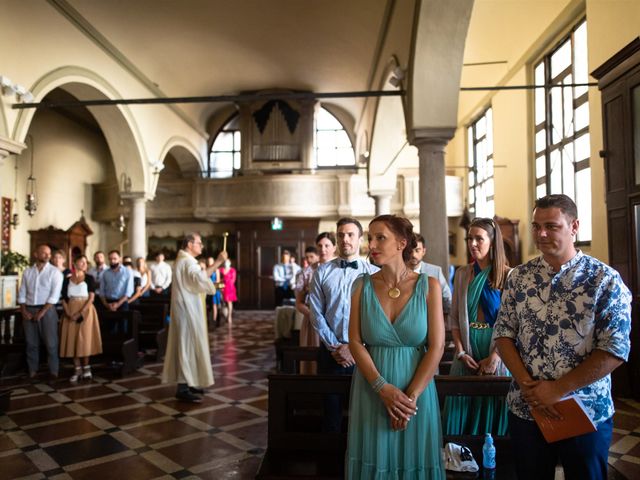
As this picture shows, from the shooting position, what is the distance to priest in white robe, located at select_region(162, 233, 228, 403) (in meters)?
5.09

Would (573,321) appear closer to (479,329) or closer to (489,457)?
(489,457)

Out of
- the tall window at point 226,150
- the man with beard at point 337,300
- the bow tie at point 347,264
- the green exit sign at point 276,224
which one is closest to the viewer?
the man with beard at point 337,300

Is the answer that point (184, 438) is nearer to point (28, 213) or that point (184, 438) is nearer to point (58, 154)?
point (28, 213)

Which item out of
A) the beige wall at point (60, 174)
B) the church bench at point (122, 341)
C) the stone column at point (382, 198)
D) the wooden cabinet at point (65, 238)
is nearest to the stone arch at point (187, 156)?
the beige wall at point (60, 174)

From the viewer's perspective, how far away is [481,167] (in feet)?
47.6

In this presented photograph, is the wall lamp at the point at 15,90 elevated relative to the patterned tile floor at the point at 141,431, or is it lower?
elevated

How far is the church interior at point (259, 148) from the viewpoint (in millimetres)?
4781

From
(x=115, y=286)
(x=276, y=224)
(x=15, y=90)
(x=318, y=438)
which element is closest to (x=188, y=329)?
(x=318, y=438)

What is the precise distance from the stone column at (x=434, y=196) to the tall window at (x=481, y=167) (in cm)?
730

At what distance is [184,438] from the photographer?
13.4ft

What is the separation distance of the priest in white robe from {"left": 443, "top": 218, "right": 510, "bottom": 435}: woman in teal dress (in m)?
2.78

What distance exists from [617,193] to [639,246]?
643 mm

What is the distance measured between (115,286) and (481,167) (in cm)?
1068

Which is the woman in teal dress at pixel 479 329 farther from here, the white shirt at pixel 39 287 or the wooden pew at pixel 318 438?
the white shirt at pixel 39 287
